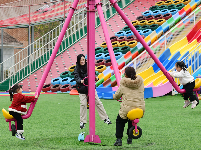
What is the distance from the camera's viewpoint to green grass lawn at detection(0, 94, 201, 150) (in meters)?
5.43

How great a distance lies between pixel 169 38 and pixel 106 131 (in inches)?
418

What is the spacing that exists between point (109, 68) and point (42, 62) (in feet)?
16.6

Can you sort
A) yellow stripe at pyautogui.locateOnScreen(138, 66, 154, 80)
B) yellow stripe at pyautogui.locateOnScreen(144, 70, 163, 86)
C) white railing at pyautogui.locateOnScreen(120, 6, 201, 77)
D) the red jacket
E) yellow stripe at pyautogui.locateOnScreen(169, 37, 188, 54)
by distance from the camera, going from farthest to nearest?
yellow stripe at pyautogui.locateOnScreen(169, 37, 188, 54), white railing at pyautogui.locateOnScreen(120, 6, 201, 77), yellow stripe at pyautogui.locateOnScreen(138, 66, 154, 80), yellow stripe at pyautogui.locateOnScreen(144, 70, 163, 86), the red jacket

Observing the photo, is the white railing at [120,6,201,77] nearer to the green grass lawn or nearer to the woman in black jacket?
the green grass lawn

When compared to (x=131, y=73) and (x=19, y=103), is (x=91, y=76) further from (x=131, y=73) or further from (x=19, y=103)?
(x=19, y=103)

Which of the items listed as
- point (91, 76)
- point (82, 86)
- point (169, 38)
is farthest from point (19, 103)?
point (169, 38)

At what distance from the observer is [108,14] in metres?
22.5

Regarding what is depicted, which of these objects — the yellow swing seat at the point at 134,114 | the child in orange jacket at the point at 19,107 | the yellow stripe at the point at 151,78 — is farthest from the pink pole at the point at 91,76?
the yellow stripe at the point at 151,78

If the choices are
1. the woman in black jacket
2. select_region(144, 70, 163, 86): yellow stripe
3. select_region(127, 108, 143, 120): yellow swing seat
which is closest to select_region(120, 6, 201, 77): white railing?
select_region(144, 70, 163, 86): yellow stripe

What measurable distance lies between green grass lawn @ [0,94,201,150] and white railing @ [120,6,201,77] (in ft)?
16.2

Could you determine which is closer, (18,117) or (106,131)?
(18,117)

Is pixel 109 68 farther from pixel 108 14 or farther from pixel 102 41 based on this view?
pixel 108 14

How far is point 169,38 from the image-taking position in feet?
54.5

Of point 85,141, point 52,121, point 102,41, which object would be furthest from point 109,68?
point 85,141
